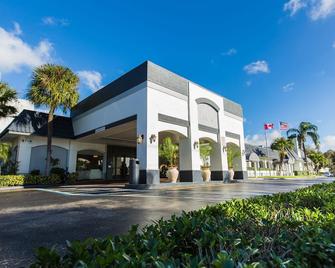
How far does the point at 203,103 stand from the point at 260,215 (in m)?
16.2

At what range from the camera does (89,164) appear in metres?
22.5

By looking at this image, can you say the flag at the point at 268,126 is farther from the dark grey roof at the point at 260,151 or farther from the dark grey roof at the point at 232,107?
the dark grey roof at the point at 232,107

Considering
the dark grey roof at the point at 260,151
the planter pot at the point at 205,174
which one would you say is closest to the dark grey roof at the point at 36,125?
the planter pot at the point at 205,174

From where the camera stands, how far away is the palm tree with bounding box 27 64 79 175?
16344 mm

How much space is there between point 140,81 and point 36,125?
10138 millimetres

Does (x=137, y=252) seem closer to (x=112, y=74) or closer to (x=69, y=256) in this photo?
(x=69, y=256)

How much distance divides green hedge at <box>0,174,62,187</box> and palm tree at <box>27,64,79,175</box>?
0.56 meters

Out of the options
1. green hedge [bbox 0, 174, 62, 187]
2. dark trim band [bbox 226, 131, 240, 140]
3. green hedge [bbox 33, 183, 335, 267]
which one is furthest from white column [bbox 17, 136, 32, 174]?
green hedge [bbox 33, 183, 335, 267]

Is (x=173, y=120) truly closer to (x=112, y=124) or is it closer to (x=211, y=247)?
(x=112, y=124)

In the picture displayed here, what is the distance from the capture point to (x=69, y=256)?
5.12ft

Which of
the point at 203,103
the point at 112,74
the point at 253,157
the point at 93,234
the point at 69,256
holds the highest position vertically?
the point at 112,74

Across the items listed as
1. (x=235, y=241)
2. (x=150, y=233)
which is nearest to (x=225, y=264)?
(x=235, y=241)

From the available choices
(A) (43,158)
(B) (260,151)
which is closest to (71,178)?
(A) (43,158)

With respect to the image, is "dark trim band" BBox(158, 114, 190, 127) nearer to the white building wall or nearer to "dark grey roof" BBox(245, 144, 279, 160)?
the white building wall
